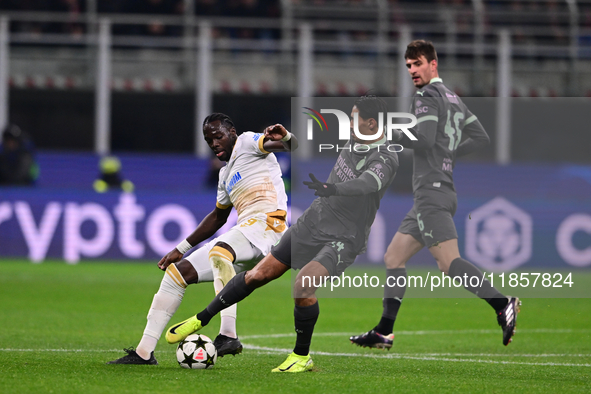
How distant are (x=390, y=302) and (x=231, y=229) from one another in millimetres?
1446

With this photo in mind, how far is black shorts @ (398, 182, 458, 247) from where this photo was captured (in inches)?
259

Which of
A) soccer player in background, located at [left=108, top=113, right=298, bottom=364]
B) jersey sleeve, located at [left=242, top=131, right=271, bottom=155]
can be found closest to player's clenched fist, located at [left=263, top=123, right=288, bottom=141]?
soccer player in background, located at [left=108, top=113, right=298, bottom=364]

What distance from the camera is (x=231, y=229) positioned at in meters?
6.65

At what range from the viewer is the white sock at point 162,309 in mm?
6125

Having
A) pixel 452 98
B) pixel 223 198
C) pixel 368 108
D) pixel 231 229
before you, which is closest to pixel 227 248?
pixel 231 229

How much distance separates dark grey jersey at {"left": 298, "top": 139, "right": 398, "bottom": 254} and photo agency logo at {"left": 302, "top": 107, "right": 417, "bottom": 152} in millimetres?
72

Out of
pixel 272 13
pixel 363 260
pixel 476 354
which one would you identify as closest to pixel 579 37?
pixel 272 13

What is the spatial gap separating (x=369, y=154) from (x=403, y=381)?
1.60 metres

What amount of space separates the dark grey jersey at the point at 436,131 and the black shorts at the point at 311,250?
0.99 meters

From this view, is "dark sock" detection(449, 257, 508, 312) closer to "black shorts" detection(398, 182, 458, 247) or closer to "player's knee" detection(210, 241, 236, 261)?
"black shorts" detection(398, 182, 458, 247)

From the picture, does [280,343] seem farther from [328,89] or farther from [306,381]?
[328,89]

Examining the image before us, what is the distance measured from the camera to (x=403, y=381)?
223 inches

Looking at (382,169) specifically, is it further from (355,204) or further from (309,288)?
(309,288)

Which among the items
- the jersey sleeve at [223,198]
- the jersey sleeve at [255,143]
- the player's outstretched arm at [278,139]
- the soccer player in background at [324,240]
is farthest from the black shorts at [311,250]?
the jersey sleeve at [223,198]
